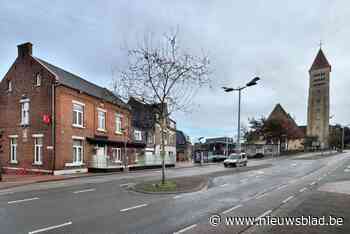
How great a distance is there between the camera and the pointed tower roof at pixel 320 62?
11106 centimetres

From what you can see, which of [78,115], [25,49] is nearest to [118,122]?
[78,115]

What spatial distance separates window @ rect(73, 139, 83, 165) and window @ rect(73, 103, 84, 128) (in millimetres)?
1627

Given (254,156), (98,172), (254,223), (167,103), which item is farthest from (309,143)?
(254,223)

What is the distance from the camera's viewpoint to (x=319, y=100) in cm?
11031

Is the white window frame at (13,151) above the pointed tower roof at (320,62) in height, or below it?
below

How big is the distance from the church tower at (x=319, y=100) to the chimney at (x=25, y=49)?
101 m

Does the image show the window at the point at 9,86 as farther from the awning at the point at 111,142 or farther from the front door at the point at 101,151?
the front door at the point at 101,151

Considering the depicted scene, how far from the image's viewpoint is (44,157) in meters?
26.4

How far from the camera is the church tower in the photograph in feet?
355

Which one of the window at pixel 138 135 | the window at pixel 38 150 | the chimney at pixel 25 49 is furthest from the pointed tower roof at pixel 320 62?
the window at pixel 38 150

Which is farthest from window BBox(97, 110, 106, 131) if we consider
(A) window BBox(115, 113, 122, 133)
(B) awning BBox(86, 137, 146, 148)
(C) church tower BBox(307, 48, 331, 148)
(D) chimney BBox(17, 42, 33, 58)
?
(C) church tower BBox(307, 48, 331, 148)

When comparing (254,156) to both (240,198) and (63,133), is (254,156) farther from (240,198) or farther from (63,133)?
(240,198)

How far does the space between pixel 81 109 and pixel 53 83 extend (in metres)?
4.09

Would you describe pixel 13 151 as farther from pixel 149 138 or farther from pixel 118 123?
pixel 149 138
